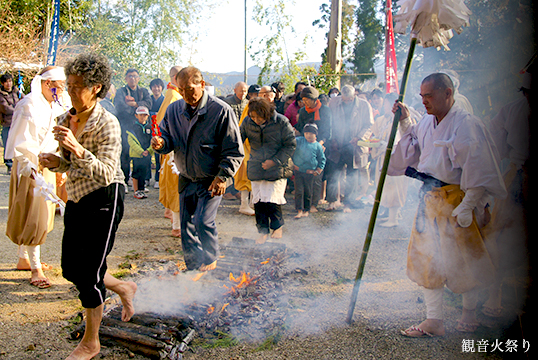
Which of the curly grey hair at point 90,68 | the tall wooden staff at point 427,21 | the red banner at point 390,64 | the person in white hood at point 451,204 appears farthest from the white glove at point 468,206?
the red banner at point 390,64

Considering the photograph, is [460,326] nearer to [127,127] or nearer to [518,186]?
[518,186]

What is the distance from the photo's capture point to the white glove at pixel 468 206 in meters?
3.06

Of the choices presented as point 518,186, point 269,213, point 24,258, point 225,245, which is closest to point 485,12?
point 518,186

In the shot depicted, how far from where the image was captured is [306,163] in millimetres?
7383

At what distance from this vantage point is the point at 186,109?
4008 mm

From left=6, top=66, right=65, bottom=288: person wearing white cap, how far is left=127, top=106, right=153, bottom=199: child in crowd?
4010 mm

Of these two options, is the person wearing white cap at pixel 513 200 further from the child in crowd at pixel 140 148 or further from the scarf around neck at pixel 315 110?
the child in crowd at pixel 140 148

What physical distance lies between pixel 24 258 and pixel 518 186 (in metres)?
5.20

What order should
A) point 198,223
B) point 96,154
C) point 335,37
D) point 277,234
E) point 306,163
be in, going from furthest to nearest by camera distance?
point 335,37 < point 306,163 < point 277,234 < point 198,223 < point 96,154

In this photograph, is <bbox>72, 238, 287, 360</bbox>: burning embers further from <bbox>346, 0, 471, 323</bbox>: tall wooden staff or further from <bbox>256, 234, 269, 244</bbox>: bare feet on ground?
<bbox>256, 234, 269, 244</bbox>: bare feet on ground

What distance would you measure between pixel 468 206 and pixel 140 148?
6.72m

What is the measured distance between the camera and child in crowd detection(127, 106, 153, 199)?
823 centimetres

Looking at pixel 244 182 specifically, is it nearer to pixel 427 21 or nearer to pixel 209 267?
pixel 209 267

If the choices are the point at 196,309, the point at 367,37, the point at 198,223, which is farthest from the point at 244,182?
the point at 367,37
